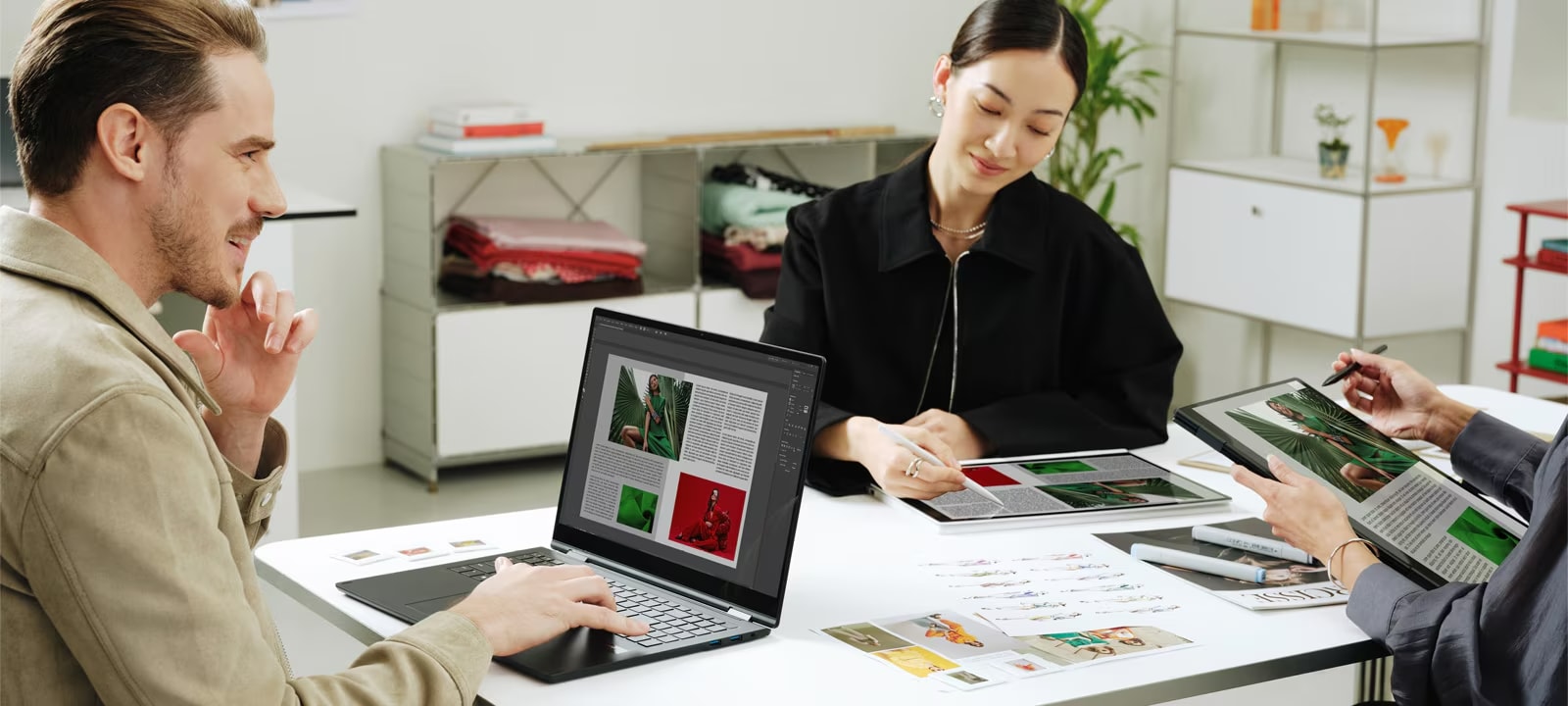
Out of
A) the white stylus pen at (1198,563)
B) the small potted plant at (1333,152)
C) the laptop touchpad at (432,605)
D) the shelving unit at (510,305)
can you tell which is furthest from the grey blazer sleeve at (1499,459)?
the small potted plant at (1333,152)

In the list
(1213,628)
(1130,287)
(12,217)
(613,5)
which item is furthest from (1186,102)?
(12,217)

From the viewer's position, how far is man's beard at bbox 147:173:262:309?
1.34 meters

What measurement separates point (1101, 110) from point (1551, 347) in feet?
5.36

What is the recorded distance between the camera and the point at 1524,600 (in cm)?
152

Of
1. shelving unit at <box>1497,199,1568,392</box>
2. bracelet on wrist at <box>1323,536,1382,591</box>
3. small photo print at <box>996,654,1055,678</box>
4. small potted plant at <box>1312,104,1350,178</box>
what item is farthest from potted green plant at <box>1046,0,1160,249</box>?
small photo print at <box>996,654,1055,678</box>

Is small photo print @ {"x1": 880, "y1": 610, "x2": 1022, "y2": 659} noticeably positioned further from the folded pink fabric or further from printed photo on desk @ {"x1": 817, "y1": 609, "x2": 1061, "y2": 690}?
the folded pink fabric

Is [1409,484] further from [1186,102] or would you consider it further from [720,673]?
[1186,102]

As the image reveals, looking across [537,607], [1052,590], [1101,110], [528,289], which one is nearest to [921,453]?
[1052,590]

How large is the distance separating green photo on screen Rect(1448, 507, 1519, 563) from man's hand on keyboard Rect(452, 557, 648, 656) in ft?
3.12

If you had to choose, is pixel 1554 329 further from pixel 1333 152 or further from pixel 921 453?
pixel 921 453

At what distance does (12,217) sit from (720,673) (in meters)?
0.72

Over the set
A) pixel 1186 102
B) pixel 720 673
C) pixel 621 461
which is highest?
pixel 1186 102

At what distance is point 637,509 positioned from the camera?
178 centimetres

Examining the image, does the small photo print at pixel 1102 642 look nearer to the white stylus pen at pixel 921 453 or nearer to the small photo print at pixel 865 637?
the small photo print at pixel 865 637
